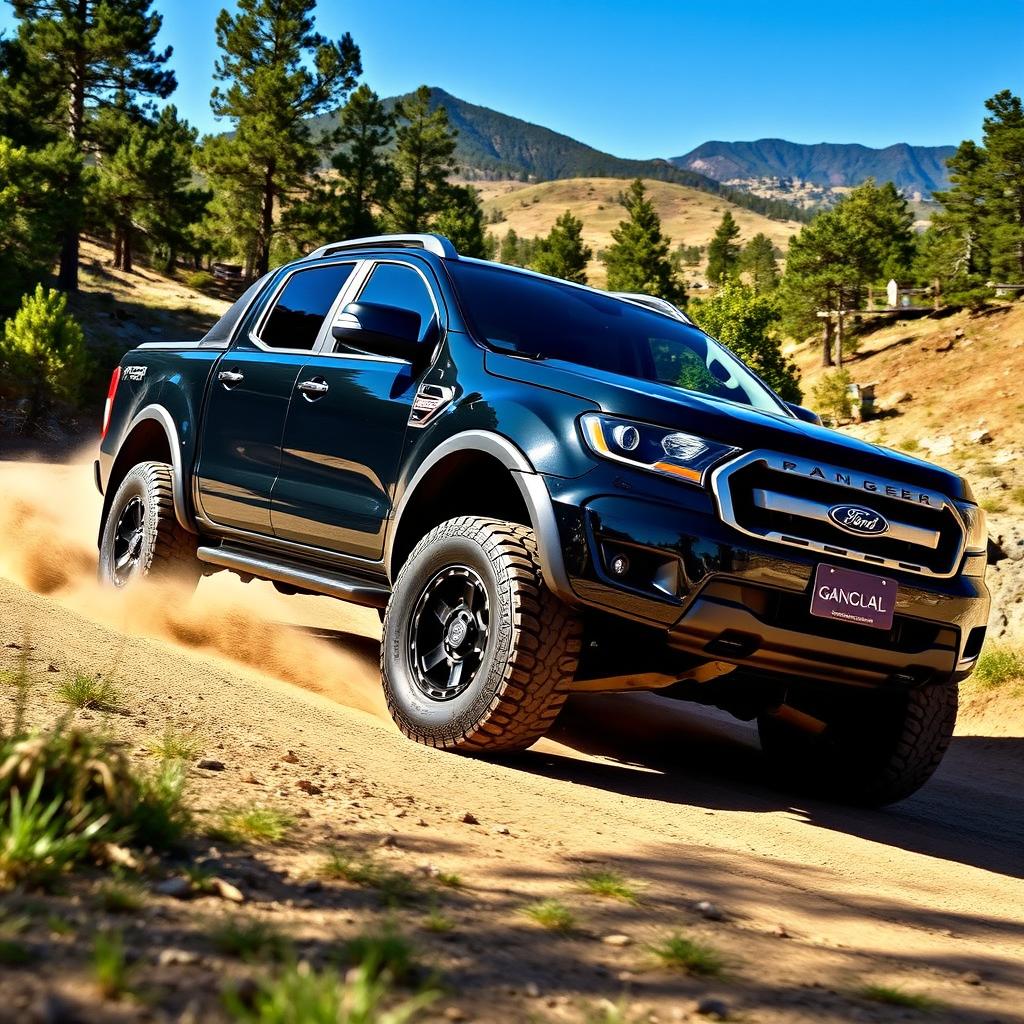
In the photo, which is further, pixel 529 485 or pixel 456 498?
pixel 456 498

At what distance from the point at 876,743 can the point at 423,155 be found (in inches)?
2300

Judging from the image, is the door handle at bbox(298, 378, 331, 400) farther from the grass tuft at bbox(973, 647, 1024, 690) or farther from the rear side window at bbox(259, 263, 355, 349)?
the grass tuft at bbox(973, 647, 1024, 690)

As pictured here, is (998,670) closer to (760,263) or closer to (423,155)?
(423,155)

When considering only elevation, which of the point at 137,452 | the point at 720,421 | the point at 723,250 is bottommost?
the point at 137,452

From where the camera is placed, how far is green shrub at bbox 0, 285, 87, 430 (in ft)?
93.1

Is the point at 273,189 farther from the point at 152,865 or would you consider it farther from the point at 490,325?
the point at 152,865

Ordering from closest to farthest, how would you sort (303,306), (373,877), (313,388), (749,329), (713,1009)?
(713,1009) → (373,877) → (313,388) → (303,306) → (749,329)

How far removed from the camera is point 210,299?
5306 centimetres

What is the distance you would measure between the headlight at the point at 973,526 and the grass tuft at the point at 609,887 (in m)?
2.53

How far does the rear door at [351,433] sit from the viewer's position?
519cm

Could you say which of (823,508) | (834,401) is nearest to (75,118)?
(834,401)

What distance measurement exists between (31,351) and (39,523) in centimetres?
2145

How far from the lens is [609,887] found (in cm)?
277

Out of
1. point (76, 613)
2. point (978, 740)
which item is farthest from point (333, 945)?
point (978, 740)
